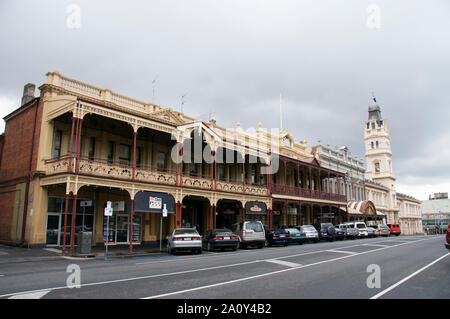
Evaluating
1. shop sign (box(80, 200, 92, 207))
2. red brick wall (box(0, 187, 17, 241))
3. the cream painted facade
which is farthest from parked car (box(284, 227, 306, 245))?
red brick wall (box(0, 187, 17, 241))

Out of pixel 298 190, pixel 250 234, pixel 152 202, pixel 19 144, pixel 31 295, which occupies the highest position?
pixel 19 144

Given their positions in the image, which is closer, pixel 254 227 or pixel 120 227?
pixel 254 227

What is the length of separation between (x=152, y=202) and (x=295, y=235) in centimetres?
1066

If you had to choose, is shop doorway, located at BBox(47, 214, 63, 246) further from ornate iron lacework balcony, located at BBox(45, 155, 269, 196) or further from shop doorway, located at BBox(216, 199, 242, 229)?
shop doorway, located at BBox(216, 199, 242, 229)

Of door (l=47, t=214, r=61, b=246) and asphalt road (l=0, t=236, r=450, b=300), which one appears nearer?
→ asphalt road (l=0, t=236, r=450, b=300)

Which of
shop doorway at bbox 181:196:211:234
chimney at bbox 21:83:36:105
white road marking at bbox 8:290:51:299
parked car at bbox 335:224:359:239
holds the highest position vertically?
chimney at bbox 21:83:36:105

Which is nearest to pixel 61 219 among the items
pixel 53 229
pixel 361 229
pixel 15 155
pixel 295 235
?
pixel 53 229

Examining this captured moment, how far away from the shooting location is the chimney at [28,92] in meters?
23.9

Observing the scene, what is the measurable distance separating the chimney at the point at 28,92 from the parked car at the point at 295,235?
2016 cm

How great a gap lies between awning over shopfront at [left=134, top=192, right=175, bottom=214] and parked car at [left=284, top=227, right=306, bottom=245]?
28.3 ft

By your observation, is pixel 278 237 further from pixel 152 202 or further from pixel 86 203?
pixel 86 203

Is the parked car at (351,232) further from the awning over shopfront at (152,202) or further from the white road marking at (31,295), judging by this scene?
the white road marking at (31,295)

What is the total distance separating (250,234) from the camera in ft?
72.0

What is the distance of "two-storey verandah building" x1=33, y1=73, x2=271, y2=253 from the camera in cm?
1884
